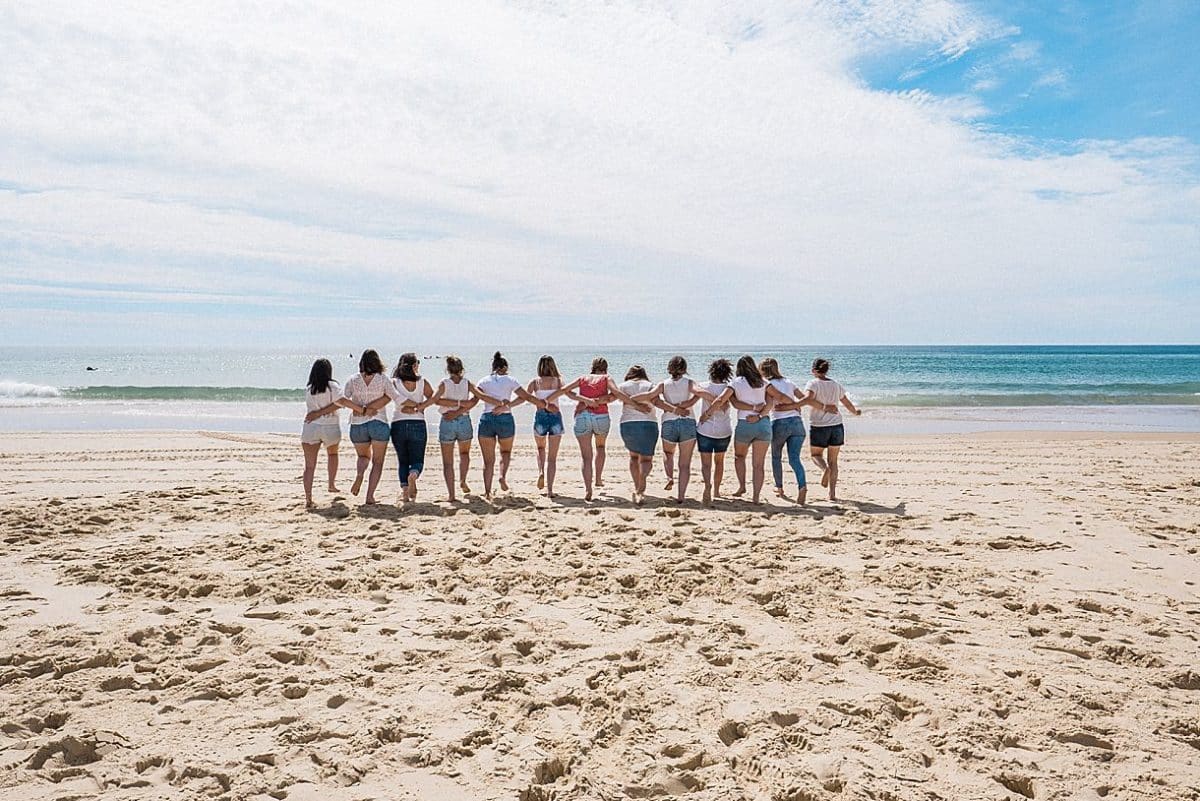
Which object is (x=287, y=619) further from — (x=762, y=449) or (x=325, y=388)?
(x=762, y=449)

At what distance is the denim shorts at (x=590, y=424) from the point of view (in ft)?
26.5

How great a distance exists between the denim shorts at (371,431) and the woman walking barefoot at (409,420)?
10cm

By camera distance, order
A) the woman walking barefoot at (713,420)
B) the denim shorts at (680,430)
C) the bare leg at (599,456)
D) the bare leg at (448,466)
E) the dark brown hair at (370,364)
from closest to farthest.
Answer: the dark brown hair at (370,364)
the woman walking barefoot at (713,420)
the denim shorts at (680,430)
the bare leg at (448,466)
the bare leg at (599,456)

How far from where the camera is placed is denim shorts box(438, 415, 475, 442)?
26.3 feet

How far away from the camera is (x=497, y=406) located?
8078mm

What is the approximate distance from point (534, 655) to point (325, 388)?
502 centimetres

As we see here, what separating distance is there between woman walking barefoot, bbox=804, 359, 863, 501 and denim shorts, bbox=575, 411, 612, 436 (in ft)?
7.46

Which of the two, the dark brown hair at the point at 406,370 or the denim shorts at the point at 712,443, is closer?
the dark brown hair at the point at 406,370

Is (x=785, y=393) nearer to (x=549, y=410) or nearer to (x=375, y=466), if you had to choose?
(x=549, y=410)

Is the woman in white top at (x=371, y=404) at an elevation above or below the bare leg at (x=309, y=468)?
above

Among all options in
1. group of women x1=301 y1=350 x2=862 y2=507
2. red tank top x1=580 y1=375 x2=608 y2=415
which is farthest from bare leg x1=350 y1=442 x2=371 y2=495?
red tank top x1=580 y1=375 x2=608 y2=415

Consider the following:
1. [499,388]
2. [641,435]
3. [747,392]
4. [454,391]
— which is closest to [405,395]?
[454,391]

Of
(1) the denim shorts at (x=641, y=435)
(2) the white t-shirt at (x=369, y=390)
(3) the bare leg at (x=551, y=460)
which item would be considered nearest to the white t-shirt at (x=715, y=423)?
(1) the denim shorts at (x=641, y=435)

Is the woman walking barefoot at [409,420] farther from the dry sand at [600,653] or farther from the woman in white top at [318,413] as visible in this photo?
the woman in white top at [318,413]
